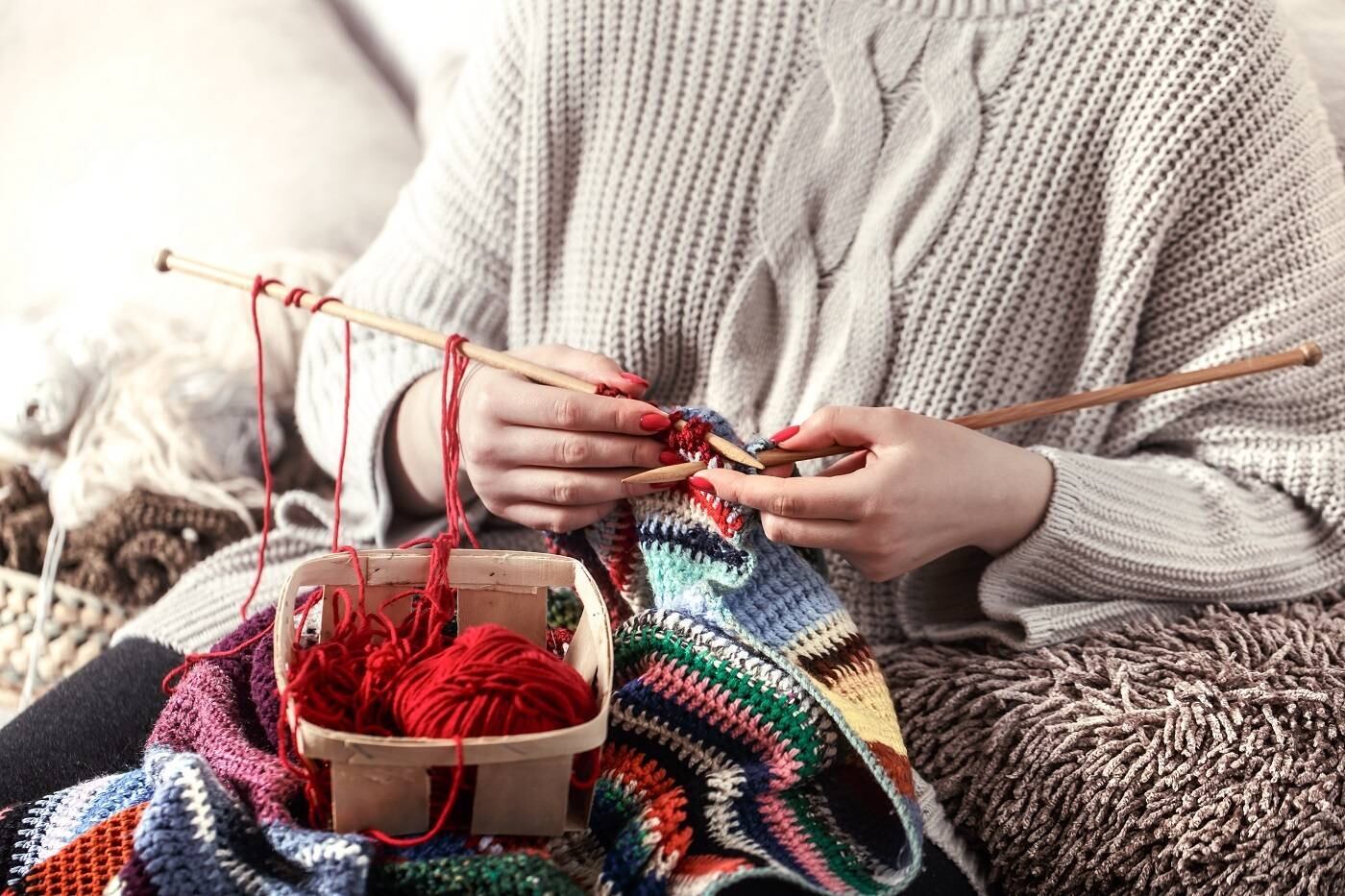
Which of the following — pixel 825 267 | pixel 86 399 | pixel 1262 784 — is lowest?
pixel 1262 784

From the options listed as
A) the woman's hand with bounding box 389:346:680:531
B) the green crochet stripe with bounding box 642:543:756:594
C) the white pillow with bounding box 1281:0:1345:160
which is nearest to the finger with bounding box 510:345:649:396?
the woman's hand with bounding box 389:346:680:531

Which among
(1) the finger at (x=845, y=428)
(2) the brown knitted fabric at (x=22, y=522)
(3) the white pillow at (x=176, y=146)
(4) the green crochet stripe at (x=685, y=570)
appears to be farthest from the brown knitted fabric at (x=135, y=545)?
(1) the finger at (x=845, y=428)

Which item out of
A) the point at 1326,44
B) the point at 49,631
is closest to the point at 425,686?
the point at 49,631

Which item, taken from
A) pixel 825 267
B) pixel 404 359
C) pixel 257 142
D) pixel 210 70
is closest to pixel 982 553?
pixel 825 267

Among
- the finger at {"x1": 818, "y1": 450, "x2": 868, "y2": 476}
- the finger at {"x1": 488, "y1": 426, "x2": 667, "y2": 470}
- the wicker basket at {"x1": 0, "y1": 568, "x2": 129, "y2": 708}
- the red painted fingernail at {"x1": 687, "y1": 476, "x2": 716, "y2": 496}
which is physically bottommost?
the wicker basket at {"x1": 0, "y1": 568, "x2": 129, "y2": 708}

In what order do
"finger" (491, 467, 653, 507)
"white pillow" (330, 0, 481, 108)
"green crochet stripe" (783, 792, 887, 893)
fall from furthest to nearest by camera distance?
"white pillow" (330, 0, 481, 108), "finger" (491, 467, 653, 507), "green crochet stripe" (783, 792, 887, 893)

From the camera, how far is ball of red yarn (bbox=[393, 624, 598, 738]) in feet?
1.87

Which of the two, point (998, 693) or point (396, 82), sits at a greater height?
point (396, 82)

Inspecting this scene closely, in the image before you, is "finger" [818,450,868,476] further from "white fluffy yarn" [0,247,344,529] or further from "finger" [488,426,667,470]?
"white fluffy yarn" [0,247,344,529]

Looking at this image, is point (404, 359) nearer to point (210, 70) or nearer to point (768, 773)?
point (768, 773)

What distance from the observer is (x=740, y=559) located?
2.43ft

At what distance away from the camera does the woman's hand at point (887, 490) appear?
0.71 metres

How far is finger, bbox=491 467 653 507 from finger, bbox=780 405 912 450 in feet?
0.35

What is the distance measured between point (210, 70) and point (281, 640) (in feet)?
3.42
